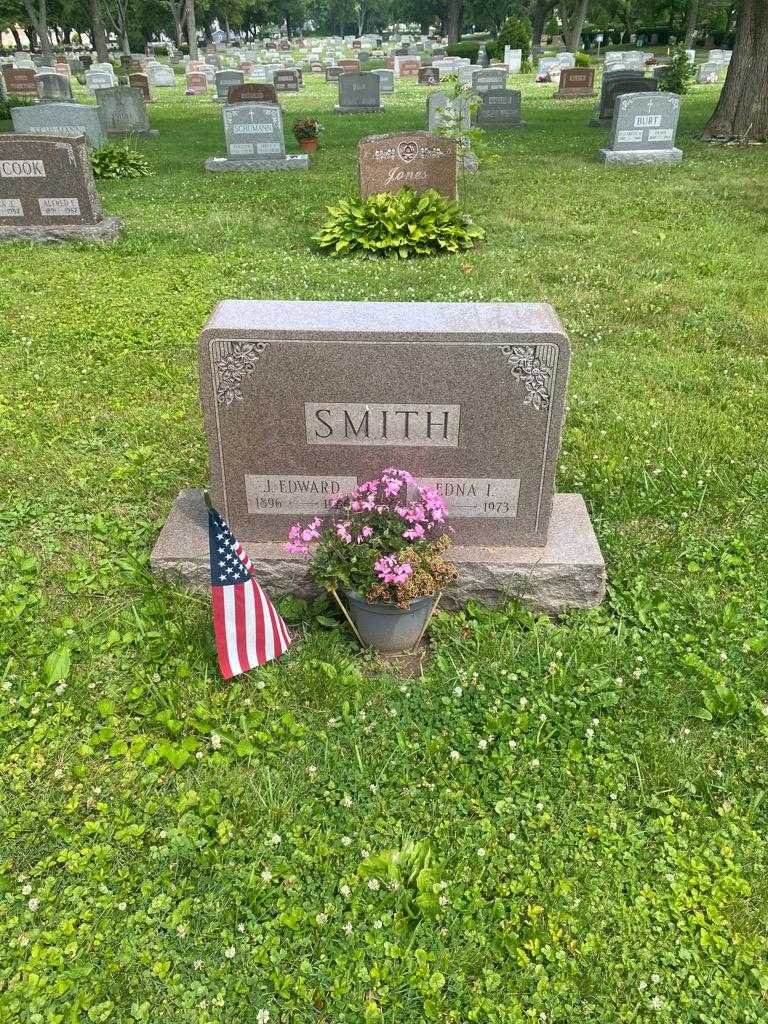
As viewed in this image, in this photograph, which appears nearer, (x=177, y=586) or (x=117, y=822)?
(x=117, y=822)

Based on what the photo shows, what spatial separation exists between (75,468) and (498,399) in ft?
10.9

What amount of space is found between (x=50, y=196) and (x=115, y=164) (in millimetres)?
5643

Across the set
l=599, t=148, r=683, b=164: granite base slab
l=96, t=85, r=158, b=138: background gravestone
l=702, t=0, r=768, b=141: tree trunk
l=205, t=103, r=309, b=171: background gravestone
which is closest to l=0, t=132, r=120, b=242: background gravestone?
l=205, t=103, r=309, b=171: background gravestone

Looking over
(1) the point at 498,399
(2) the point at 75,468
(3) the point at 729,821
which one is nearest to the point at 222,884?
(3) the point at 729,821

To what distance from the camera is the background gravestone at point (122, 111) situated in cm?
2139

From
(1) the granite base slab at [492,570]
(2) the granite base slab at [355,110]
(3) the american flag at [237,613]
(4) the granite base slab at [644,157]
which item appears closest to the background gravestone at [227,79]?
(2) the granite base slab at [355,110]

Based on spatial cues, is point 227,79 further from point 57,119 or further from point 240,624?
point 240,624

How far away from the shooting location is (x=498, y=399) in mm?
3979

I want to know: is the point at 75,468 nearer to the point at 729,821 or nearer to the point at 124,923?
the point at 124,923

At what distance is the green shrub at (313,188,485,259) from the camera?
10.6m

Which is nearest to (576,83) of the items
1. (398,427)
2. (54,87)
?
(54,87)

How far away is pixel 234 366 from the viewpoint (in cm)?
396

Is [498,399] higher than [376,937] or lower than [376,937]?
higher

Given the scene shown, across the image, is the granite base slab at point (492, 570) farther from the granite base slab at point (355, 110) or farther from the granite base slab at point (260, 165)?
the granite base slab at point (355, 110)
